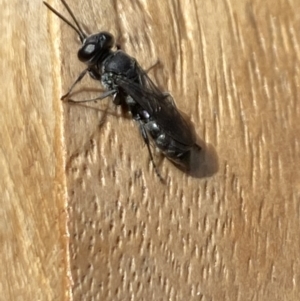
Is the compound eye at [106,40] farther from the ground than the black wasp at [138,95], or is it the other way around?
the compound eye at [106,40]

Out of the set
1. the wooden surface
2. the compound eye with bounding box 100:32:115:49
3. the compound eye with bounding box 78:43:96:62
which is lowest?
the wooden surface

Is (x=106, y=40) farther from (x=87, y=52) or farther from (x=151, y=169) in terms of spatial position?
(x=151, y=169)

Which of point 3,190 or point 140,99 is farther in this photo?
point 140,99

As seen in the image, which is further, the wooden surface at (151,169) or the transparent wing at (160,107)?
the transparent wing at (160,107)

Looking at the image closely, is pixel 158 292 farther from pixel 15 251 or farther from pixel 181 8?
pixel 181 8

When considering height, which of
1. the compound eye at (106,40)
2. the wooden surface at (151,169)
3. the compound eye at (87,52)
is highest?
the compound eye at (106,40)

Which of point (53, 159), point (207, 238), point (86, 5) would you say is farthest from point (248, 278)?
point (86, 5)
